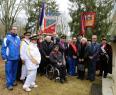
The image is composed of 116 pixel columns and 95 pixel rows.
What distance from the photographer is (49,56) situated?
36.5 feet

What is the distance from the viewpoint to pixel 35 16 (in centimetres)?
3172

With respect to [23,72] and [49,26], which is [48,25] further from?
[23,72]

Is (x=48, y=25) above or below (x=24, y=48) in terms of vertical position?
above

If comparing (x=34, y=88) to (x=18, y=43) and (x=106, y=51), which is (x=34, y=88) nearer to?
(x=18, y=43)

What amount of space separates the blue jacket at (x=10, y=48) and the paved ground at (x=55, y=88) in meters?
1.22

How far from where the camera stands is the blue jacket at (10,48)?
9492mm

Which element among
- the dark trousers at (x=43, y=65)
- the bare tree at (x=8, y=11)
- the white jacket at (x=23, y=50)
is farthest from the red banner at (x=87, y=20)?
the bare tree at (x=8, y=11)

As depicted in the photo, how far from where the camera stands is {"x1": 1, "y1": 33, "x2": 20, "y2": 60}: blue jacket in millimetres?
9492

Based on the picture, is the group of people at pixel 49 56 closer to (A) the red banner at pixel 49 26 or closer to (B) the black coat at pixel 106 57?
(B) the black coat at pixel 106 57

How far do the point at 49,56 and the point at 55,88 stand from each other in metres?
1.25

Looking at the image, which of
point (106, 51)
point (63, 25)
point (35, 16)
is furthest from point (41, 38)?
point (63, 25)

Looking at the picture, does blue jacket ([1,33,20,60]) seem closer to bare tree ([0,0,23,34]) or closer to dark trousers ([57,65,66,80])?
dark trousers ([57,65,66,80])

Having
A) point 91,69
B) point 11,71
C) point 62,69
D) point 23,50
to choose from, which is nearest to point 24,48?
point 23,50

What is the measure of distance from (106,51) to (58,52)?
2.02 meters
